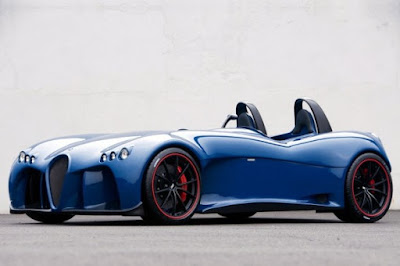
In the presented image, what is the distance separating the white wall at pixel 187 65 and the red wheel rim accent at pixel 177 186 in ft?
19.0

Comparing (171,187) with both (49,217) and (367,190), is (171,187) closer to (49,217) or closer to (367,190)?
(49,217)

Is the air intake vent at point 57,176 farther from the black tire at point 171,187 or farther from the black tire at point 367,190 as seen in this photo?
the black tire at point 367,190

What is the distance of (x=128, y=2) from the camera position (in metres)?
15.0

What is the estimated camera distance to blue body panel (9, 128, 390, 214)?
878 cm

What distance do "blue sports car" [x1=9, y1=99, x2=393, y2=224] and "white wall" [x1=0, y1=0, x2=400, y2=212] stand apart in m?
4.20

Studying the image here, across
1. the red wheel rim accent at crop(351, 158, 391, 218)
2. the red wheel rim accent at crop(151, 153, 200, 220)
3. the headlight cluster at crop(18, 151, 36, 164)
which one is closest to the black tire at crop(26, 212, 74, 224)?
the headlight cluster at crop(18, 151, 36, 164)

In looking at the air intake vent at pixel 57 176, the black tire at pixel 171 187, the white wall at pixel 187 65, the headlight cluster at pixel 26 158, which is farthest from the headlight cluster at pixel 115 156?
the white wall at pixel 187 65

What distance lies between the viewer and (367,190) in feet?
33.0

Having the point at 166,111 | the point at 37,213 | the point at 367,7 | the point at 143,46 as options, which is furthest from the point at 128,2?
the point at 37,213

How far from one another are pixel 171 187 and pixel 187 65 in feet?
20.6

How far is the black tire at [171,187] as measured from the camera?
866 cm
